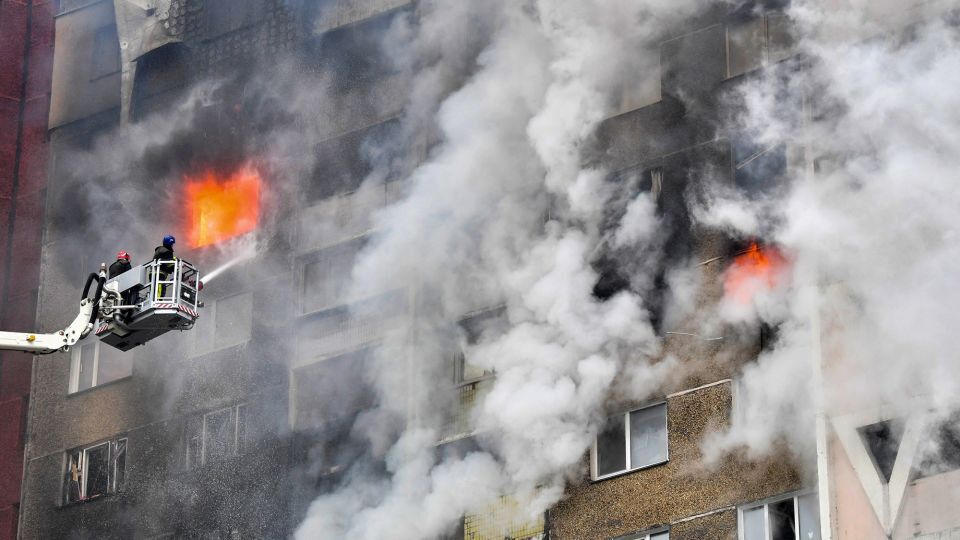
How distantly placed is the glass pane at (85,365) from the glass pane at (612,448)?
40.9ft

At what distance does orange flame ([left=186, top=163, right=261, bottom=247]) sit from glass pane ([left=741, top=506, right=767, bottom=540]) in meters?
12.3

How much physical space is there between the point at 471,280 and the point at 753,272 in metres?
5.34

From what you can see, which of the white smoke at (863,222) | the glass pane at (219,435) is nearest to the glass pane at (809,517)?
the white smoke at (863,222)

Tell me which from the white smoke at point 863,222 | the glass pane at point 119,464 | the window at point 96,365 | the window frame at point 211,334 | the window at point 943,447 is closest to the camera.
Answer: the window at point 943,447

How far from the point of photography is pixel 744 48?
1099 inches

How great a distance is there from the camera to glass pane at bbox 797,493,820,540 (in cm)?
2512

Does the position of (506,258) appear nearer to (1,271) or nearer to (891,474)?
(891,474)

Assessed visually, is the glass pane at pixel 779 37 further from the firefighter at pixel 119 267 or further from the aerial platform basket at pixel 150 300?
the firefighter at pixel 119 267

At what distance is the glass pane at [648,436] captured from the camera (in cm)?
2716

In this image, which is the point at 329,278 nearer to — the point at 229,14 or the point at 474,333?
the point at 474,333

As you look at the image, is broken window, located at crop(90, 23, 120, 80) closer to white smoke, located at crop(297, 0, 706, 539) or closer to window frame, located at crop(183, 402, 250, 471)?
window frame, located at crop(183, 402, 250, 471)

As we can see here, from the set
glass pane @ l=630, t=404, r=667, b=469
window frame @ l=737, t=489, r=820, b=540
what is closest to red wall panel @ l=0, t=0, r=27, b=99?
glass pane @ l=630, t=404, r=667, b=469

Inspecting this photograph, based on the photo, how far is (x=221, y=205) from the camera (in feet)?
117

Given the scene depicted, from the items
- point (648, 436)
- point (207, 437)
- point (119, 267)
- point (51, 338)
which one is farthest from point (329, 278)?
point (51, 338)
